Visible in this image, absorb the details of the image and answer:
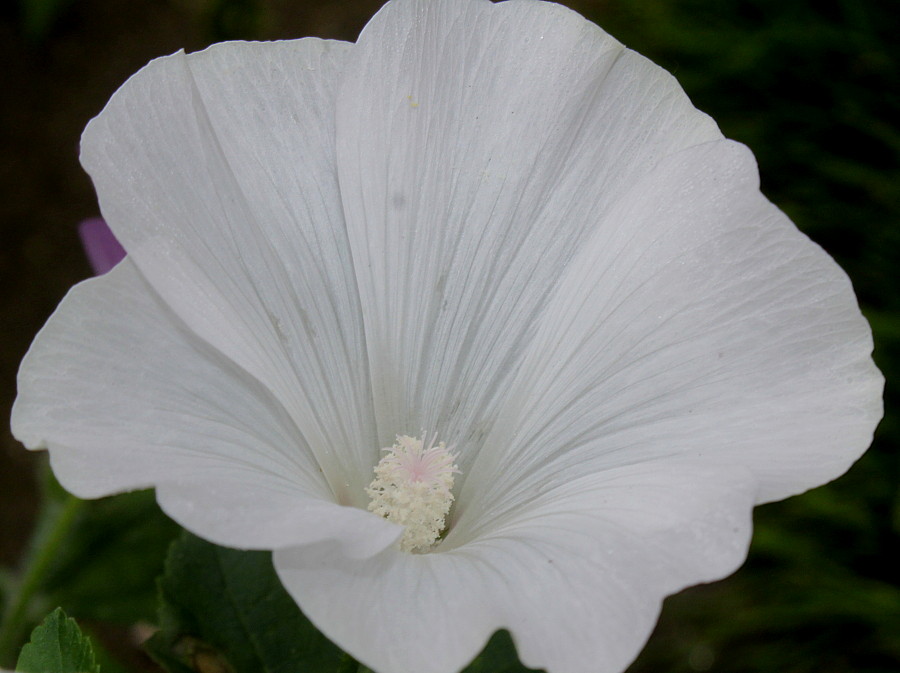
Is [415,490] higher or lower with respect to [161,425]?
lower

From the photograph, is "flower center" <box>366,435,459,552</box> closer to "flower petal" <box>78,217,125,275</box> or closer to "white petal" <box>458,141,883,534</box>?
"white petal" <box>458,141,883,534</box>

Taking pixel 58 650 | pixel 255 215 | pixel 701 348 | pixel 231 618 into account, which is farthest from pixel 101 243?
pixel 701 348

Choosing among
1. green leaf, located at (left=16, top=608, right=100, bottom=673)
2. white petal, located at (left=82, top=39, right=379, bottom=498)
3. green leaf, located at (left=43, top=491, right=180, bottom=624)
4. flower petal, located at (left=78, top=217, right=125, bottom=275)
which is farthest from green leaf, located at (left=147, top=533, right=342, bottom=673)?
green leaf, located at (left=43, top=491, right=180, bottom=624)

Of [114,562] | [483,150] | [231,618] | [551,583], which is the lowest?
[114,562]

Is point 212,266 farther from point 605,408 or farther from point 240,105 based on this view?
point 605,408

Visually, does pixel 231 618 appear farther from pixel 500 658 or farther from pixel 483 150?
pixel 483 150

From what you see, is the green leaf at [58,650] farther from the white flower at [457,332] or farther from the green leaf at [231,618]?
the green leaf at [231,618]
